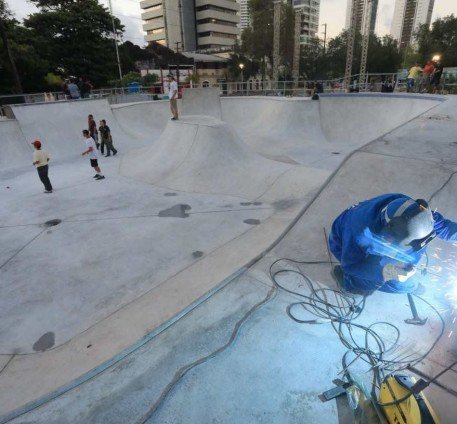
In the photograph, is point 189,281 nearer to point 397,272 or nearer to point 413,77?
point 397,272

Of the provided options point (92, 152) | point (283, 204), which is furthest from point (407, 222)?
point (92, 152)

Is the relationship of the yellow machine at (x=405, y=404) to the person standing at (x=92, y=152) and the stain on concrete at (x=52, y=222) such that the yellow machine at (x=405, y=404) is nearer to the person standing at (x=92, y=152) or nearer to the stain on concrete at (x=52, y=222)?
the stain on concrete at (x=52, y=222)

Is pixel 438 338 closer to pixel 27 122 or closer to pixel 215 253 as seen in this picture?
pixel 215 253

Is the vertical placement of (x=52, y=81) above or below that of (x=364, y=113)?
above

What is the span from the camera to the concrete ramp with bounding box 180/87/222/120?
18.3m

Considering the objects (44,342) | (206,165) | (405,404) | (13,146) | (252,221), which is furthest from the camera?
(13,146)

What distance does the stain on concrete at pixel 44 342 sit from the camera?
375cm

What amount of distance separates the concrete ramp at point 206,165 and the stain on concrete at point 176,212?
136 centimetres

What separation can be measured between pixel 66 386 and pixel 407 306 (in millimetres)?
3403

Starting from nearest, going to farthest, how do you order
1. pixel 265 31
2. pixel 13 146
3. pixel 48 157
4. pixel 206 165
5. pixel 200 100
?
1. pixel 48 157
2. pixel 206 165
3. pixel 13 146
4. pixel 200 100
5. pixel 265 31

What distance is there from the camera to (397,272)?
2781mm

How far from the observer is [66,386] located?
2693 millimetres

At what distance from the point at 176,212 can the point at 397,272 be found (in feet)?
18.6

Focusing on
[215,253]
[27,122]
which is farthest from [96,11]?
[215,253]
